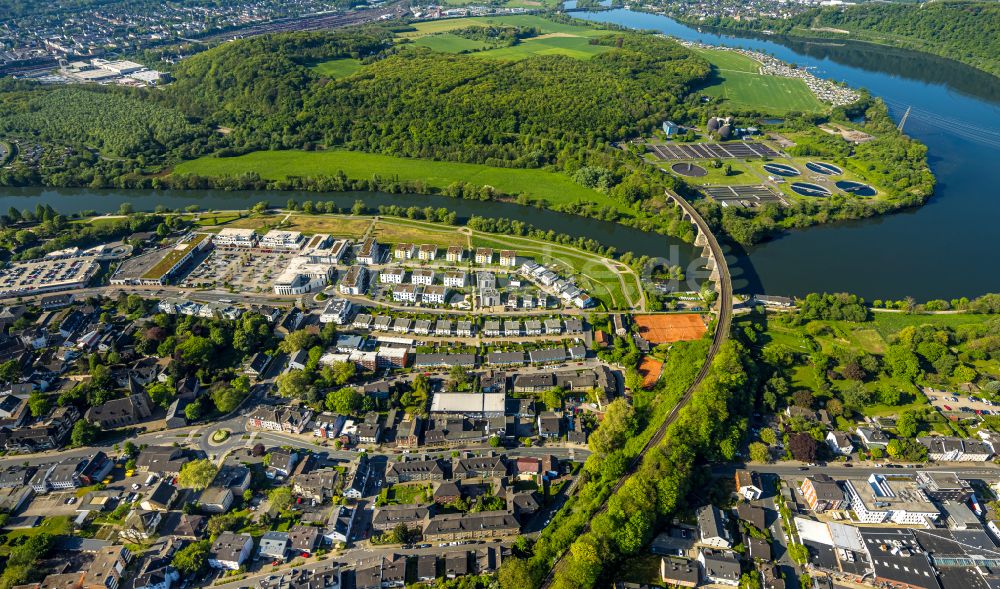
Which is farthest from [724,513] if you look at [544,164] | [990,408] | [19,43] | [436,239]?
[19,43]

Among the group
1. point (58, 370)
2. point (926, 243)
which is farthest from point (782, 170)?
point (58, 370)

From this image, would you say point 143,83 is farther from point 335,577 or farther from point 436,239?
point 335,577

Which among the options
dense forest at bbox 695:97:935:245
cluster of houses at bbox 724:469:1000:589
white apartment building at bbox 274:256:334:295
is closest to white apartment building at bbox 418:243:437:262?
white apartment building at bbox 274:256:334:295

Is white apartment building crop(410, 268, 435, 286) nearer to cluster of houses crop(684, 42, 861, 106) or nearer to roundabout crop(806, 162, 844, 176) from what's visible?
roundabout crop(806, 162, 844, 176)

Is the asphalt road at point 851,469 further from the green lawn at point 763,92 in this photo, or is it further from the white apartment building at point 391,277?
the green lawn at point 763,92

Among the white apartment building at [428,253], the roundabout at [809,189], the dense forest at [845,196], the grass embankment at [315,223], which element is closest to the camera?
the white apartment building at [428,253]

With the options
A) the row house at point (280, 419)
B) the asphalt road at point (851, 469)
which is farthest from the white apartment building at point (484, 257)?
the asphalt road at point (851, 469)
